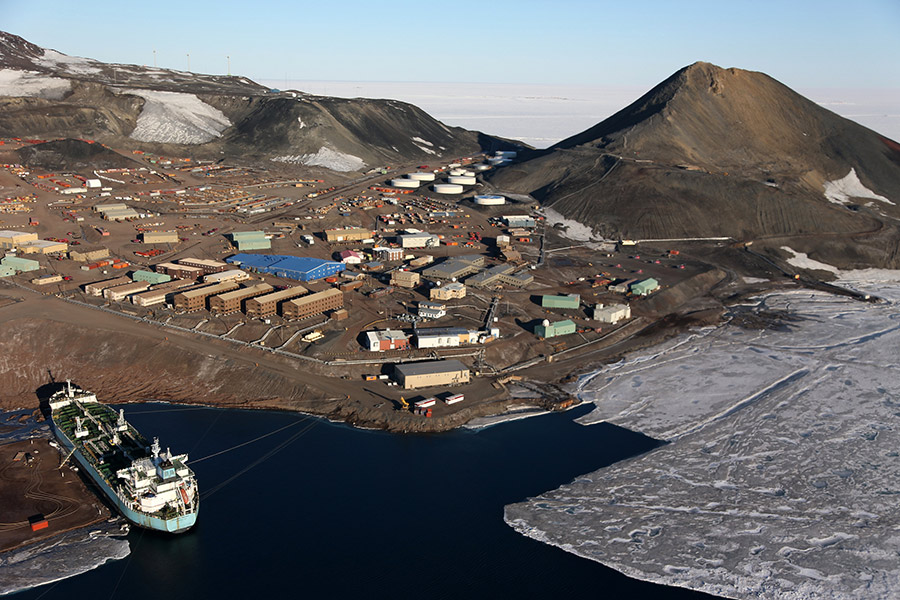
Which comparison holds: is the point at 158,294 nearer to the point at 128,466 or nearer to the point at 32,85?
the point at 128,466

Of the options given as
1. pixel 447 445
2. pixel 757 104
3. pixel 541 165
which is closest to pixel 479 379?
pixel 447 445

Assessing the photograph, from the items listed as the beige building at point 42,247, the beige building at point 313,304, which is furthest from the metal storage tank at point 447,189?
the beige building at point 42,247

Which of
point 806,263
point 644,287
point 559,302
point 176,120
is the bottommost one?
point 559,302

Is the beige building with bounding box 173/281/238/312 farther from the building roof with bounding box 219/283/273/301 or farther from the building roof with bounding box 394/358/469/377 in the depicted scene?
the building roof with bounding box 394/358/469/377

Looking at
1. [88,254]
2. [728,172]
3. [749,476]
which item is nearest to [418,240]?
[88,254]

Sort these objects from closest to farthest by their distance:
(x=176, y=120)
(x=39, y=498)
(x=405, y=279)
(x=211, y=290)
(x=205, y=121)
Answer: (x=39, y=498) < (x=211, y=290) < (x=405, y=279) < (x=176, y=120) < (x=205, y=121)

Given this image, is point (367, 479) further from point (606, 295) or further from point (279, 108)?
point (279, 108)

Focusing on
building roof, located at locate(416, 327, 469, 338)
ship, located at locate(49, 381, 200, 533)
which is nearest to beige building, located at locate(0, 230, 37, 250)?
ship, located at locate(49, 381, 200, 533)
